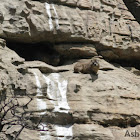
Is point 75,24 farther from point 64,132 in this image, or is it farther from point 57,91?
point 64,132

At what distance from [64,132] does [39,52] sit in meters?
4.31

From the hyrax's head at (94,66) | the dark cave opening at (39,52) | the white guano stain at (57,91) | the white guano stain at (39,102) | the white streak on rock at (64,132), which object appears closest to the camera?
the white streak on rock at (64,132)

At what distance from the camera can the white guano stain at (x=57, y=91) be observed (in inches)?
504

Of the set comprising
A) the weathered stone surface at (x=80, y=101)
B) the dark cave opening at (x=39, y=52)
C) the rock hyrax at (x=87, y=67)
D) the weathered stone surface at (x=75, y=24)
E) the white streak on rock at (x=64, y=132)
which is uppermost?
the weathered stone surface at (x=75, y=24)

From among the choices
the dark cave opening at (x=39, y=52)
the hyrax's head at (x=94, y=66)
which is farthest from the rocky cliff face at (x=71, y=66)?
the hyrax's head at (x=94, y=66)

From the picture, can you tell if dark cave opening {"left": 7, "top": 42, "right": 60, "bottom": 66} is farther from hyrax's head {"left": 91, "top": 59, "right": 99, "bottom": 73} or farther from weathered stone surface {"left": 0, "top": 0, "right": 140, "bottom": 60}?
hyrax's head {"left": 91, "top": 59, "right": 99, "bottom": 73}

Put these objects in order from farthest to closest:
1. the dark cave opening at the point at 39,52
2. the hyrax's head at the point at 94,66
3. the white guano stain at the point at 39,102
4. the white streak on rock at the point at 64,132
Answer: the dark cave opening at the point at 39,52 → the hyrax's head at the point at 94,66 → the white guano stain at the point at 39,102 → the white streak on rock at the point at 64,132

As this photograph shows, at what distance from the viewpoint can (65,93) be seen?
13320 mm

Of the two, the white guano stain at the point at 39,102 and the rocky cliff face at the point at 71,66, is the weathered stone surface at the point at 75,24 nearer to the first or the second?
the rocky cliff face at the point at 71,66

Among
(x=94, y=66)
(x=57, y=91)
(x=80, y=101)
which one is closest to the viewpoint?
(x=80, y=101)

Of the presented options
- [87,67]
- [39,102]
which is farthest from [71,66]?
[39,102]

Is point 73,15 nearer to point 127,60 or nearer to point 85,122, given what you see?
point 127,60

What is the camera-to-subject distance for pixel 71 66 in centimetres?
1495

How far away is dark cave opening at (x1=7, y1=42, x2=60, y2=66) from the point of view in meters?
15.3
